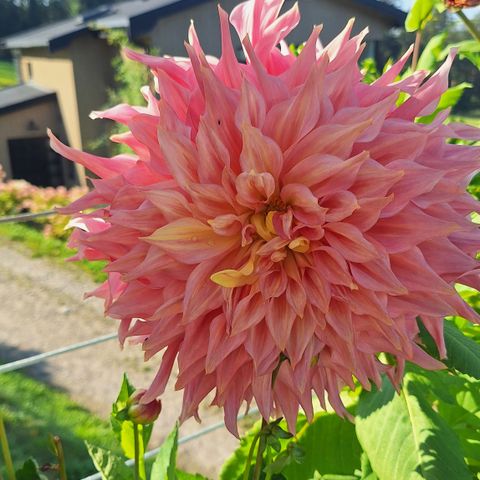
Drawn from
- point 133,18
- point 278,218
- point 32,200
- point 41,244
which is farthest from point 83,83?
point 278,218

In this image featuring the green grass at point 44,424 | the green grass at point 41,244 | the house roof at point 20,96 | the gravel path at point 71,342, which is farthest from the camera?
the house roof at point 20,96

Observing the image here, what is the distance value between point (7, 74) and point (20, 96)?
63.1 feet

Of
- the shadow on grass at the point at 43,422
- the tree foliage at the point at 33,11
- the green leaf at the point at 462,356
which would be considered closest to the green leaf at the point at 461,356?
the green leaf at the point at 462,356

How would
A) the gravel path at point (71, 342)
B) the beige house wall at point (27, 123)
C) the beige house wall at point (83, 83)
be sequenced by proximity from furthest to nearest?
the beige house wall at point (27, 123)
the beige house wall at point (83, 83)
the gravel path at point (71, 342)

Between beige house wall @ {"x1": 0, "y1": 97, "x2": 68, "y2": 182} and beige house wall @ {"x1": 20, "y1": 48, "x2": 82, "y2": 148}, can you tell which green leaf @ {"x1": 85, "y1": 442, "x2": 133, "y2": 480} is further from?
beige house wall @ {"x1": 0, "y1": 97, "x2": 68, "y2": 182}

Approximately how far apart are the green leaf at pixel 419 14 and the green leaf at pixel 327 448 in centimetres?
66

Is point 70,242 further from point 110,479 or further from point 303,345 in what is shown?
point 110,479

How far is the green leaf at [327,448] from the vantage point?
998mm

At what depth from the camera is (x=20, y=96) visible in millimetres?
13367

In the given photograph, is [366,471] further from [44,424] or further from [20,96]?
[20,96]

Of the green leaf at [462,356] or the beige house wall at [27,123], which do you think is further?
the beige house wall at [27,123]

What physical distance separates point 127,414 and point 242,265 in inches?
10.8

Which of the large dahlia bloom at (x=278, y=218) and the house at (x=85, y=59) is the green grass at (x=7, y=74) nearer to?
the house at (x=85, y=59)

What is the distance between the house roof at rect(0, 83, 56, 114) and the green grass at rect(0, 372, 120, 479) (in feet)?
28.9
